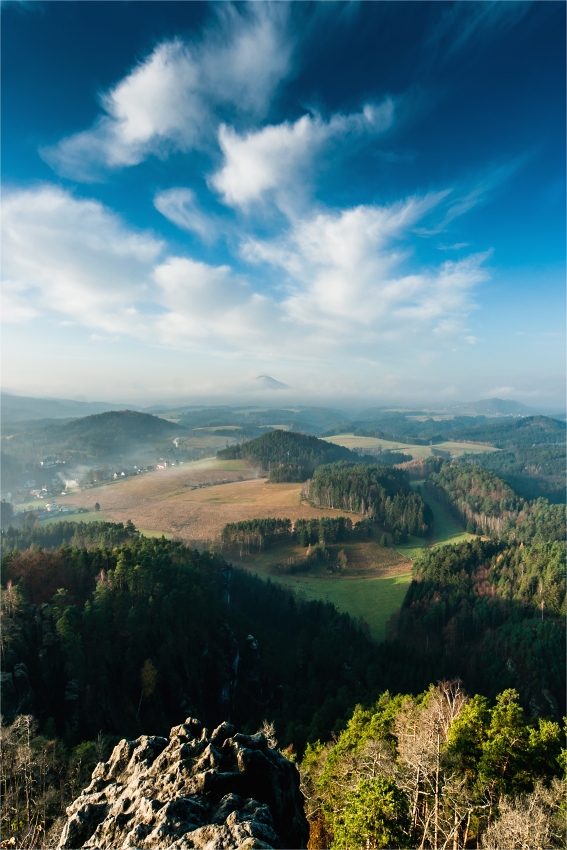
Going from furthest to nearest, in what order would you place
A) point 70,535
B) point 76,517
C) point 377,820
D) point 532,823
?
point 76,517
point 70,535
point 532,823
point 377,820

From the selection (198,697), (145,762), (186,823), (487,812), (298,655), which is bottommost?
(298,655)

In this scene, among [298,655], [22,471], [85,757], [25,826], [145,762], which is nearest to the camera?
[145,762]

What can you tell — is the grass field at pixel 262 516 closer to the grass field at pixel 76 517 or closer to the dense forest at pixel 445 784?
the grass field at pixel 76 517

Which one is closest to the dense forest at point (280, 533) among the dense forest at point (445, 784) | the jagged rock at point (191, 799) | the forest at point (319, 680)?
the forest at point (319, 680)

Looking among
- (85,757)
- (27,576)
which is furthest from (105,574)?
(85,757)

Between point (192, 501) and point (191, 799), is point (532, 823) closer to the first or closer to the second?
point (191, 799)

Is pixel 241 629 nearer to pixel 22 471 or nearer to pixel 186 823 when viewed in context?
pixel 186 823

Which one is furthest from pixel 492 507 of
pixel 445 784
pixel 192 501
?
pixel 445 784

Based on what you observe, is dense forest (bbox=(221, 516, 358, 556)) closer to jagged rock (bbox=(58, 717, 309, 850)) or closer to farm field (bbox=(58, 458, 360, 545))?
farm field (bbox=(58, 458, 360, 545))
